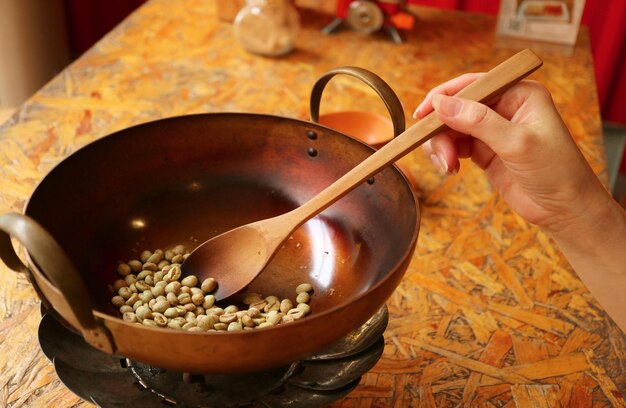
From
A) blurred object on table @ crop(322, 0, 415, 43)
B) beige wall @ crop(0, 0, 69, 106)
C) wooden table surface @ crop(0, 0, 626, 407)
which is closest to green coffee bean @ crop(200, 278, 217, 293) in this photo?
wooden table surface @ crop(0, 0, 626, 407)

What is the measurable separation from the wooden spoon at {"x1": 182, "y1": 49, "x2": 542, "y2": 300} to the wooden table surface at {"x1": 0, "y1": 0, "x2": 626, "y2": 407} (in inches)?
8.9

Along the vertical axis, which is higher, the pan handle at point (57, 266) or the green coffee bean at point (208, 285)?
the pan handle at point (57, 266)

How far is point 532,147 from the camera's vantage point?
89cm

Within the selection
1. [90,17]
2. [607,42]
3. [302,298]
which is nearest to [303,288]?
[302,298]

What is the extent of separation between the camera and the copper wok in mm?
904

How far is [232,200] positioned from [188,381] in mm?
352

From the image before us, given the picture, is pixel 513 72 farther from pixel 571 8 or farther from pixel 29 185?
pixel 571 8

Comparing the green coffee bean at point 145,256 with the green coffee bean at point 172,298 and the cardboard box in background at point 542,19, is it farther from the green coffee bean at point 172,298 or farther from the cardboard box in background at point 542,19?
the cardboard box in background at point 542,19

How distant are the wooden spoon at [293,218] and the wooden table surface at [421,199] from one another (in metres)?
0.23

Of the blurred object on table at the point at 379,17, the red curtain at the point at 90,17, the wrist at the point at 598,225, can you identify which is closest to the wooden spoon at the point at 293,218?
the wrist at the point at 598,225

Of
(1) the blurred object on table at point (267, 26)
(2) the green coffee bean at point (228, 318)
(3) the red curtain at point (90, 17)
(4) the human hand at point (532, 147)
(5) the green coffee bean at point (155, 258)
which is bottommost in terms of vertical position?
(3) the red curtain at point (90, 17)

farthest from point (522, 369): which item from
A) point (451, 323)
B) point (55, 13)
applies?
point (55, 13)

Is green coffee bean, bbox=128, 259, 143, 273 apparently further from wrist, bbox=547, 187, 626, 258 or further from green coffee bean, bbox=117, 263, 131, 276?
wrist, bbox=547, 187, 626, 258

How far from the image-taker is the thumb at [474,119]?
871 mm
